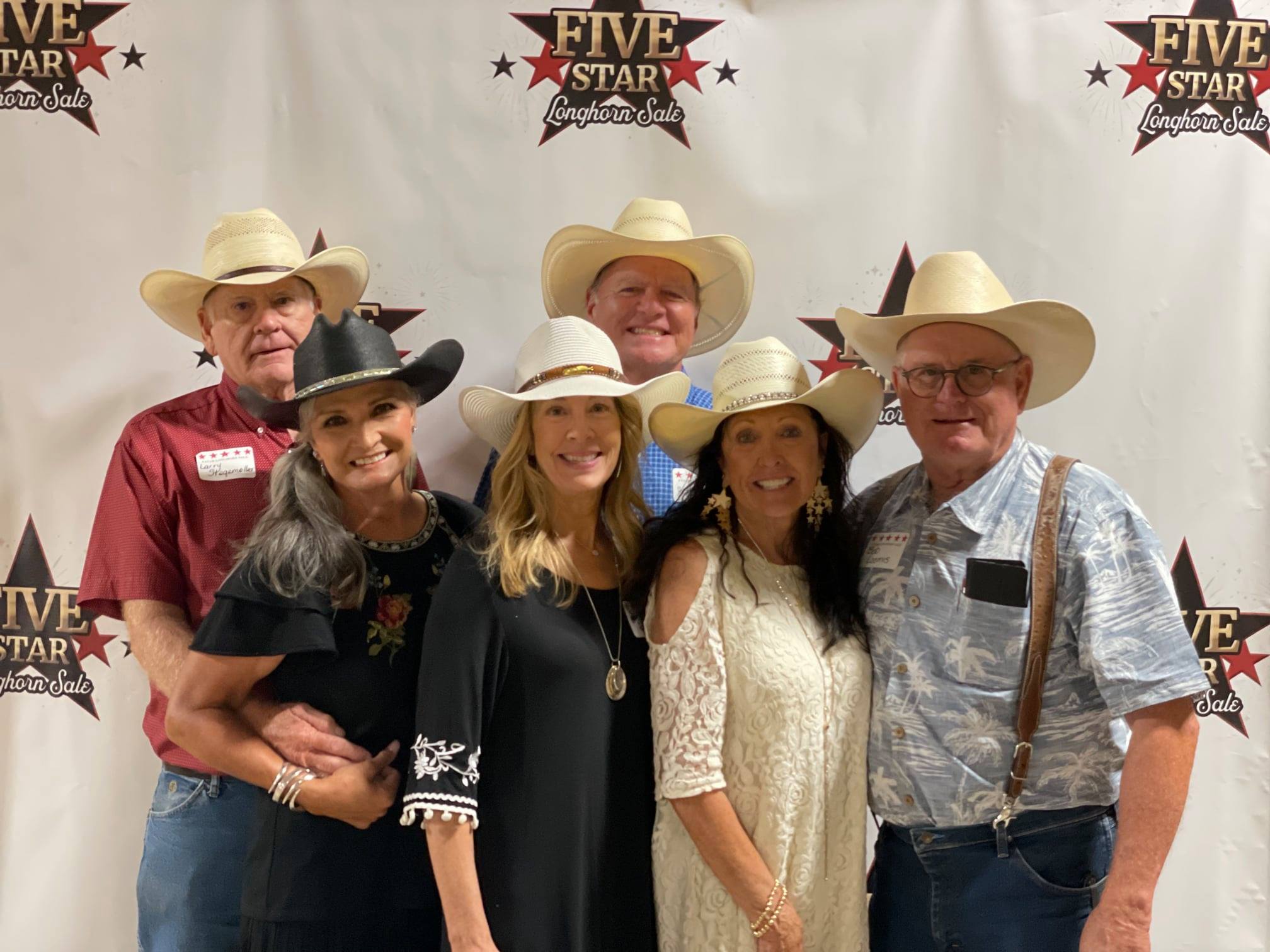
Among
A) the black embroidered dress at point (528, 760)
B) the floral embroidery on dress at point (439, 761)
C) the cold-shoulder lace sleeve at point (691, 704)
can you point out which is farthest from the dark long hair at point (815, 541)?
the floral embroidery on dress at point (439, 761)

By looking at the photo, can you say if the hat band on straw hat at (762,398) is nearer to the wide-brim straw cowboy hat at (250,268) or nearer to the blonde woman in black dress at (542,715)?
the blonde woman in black dress at (542,715)

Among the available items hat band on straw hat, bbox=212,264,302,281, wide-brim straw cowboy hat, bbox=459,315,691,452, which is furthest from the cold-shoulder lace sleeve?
hat band on straw hat, bbox=212,264,302,281

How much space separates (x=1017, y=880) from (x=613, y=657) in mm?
846

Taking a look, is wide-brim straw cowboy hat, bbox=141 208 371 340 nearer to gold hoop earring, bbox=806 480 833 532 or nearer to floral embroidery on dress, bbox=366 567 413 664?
floral embroidery on dress, bbox=366 567 413 664

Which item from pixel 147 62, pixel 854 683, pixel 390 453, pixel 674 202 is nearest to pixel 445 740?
pixel 390 453

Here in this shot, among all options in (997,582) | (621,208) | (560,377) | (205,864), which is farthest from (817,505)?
(205,864)

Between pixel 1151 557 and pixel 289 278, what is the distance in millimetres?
1991

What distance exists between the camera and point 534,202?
2.86m

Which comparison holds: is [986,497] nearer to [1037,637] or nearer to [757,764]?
[1037,637]

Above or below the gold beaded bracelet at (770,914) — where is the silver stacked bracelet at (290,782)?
above

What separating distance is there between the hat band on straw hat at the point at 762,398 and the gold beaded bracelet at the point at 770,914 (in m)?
0.89

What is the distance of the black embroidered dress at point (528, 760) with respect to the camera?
1.74 metres

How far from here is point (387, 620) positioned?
190 cm

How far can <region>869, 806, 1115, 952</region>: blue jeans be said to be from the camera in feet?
6.06
